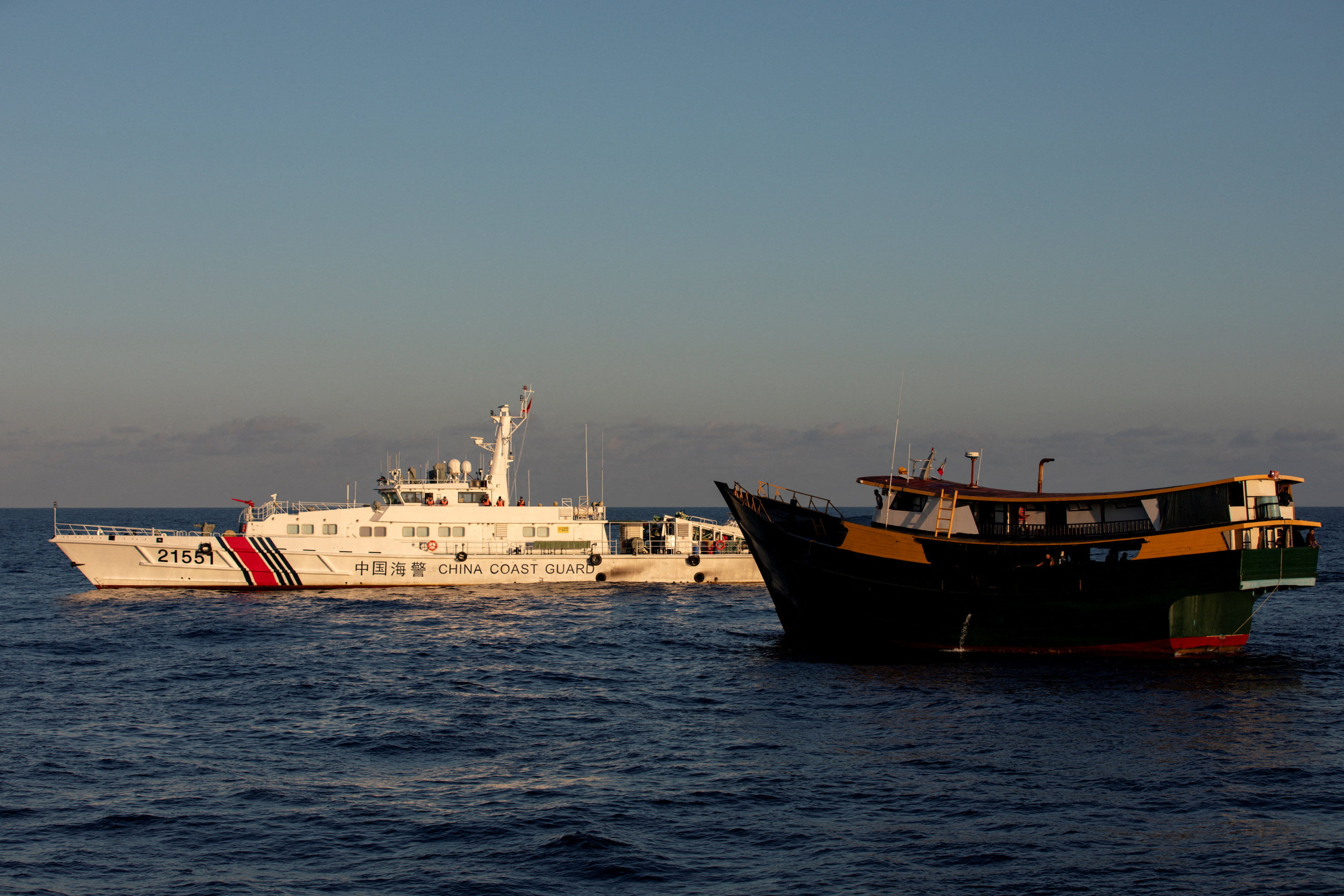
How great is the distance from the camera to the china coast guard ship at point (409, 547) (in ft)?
181

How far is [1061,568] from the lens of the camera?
3550 cm

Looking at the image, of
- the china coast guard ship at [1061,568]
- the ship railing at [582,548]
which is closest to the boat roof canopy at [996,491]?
the china coast guard ship at [1061,568]

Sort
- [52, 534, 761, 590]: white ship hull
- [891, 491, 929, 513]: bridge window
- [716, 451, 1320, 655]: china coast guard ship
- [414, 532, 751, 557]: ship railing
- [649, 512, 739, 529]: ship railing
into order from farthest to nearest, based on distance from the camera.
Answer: [649, 512, 739, 529]: ship railing → [414, 532, 751, 557]: ship railing → [52, 534, 761, 590]: white ship hull → [891, 491, 929, 513]: bridge window → [716, 451, 1320, 655]: china coast guard ship

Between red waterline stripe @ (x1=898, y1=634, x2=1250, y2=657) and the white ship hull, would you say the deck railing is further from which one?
red waterline stripe @ (x1=898, y1=634, x2=1250, y2=657)

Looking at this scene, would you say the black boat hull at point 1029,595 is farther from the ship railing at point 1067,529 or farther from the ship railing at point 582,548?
the ship railing at point 582,548

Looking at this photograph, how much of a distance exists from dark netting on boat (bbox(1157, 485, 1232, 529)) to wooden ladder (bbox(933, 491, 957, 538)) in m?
7.12

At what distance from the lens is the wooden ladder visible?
36247mm

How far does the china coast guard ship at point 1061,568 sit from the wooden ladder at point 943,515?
0.17ft

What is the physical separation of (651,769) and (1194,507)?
901 inches

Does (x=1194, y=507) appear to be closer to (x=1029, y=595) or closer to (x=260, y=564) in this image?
(x=1029, y=595)

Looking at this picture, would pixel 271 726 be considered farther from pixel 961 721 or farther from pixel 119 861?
pixel 961 721

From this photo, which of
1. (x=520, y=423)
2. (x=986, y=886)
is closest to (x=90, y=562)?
(x=520, y=423)

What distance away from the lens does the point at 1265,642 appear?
42.2 metres

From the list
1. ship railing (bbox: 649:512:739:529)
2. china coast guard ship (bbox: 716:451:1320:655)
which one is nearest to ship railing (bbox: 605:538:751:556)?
ship railing (bbox: 649:512:739:529)
